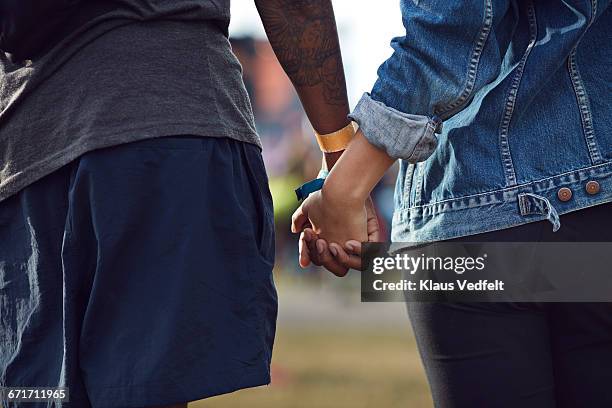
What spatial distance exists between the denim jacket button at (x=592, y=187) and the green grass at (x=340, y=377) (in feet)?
11.3

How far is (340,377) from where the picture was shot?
5.80 meters

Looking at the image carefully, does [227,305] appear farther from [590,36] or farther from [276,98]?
[276,98]

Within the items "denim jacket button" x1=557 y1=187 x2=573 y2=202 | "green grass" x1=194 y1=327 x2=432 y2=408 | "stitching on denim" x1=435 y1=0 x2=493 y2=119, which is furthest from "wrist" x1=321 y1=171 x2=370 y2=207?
"green grass" x1=194 y1=327 x2=432 y2=408

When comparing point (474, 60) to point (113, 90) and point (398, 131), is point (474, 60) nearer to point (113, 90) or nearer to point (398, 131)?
point (398, 131)

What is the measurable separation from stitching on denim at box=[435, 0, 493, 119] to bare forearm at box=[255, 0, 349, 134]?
50cm

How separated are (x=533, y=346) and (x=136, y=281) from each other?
0.69m

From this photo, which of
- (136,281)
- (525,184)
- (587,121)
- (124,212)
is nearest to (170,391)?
(136,281)

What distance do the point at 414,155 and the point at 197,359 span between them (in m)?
0.52

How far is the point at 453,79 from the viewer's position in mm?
1666

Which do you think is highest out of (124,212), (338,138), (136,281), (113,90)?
(338,138)

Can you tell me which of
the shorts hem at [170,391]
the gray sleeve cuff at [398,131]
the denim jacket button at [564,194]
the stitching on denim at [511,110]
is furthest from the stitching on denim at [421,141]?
the shorts hem at [170,391]

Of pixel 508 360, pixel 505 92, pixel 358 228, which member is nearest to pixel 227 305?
pixel 358 228

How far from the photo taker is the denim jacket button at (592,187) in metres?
1.61

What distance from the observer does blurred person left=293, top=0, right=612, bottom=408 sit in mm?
1630
